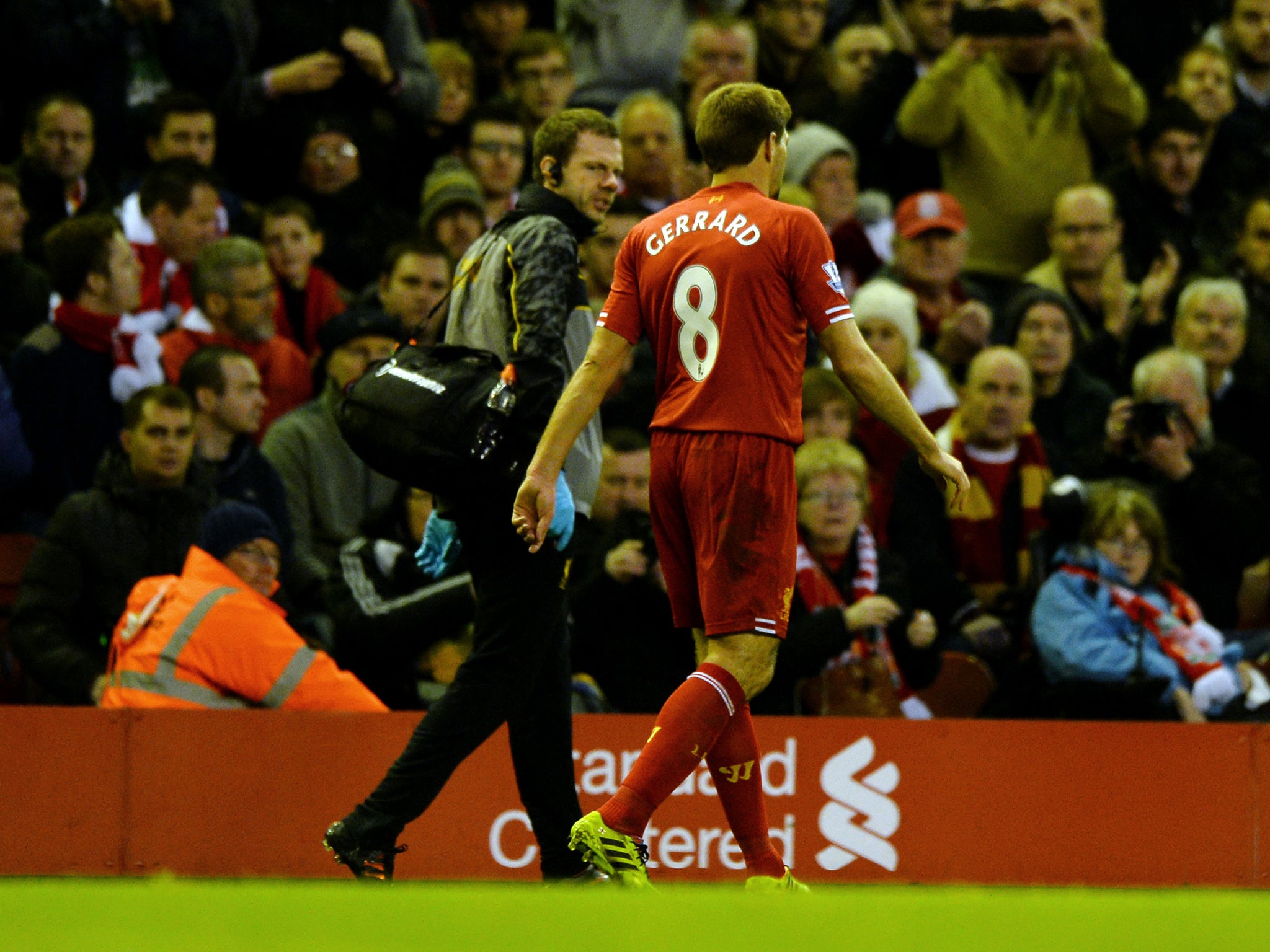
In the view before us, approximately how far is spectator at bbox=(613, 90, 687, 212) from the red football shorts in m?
4.88

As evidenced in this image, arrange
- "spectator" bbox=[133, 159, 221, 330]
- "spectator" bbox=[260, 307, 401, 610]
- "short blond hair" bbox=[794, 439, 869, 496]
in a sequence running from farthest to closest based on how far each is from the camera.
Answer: "spectator" bbox=[133, 159, 221, 330] < "spectator" bbox=[260, 307, 401, 610] < "short blond hair" bbox=[794, 439, 869, 496]

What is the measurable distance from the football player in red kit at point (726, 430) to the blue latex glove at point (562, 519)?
0.25 metres

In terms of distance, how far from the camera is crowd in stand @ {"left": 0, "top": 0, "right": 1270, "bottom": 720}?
24.9 ft

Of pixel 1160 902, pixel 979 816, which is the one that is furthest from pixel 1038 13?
pixel 1160 902

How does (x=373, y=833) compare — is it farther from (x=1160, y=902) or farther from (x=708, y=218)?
(x=1160, y=902)

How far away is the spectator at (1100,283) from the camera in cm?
1021

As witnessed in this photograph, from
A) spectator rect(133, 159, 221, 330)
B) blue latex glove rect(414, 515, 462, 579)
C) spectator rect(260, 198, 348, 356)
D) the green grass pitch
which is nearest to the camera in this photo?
the green grass pitch

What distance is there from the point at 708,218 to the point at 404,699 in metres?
3.12

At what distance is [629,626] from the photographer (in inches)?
299

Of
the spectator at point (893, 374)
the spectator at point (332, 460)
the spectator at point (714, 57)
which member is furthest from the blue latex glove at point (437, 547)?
the spectator at point (714, 57)

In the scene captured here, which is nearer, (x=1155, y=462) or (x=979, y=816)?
(x=979, y=816)

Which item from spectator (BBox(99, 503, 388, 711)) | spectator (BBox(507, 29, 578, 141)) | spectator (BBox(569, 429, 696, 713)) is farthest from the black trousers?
spectator (BBox(507, 29, 578, 141))

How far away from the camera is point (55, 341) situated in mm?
8336

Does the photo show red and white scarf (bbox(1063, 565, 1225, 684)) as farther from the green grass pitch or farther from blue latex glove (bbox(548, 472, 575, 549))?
the green grass pitch
